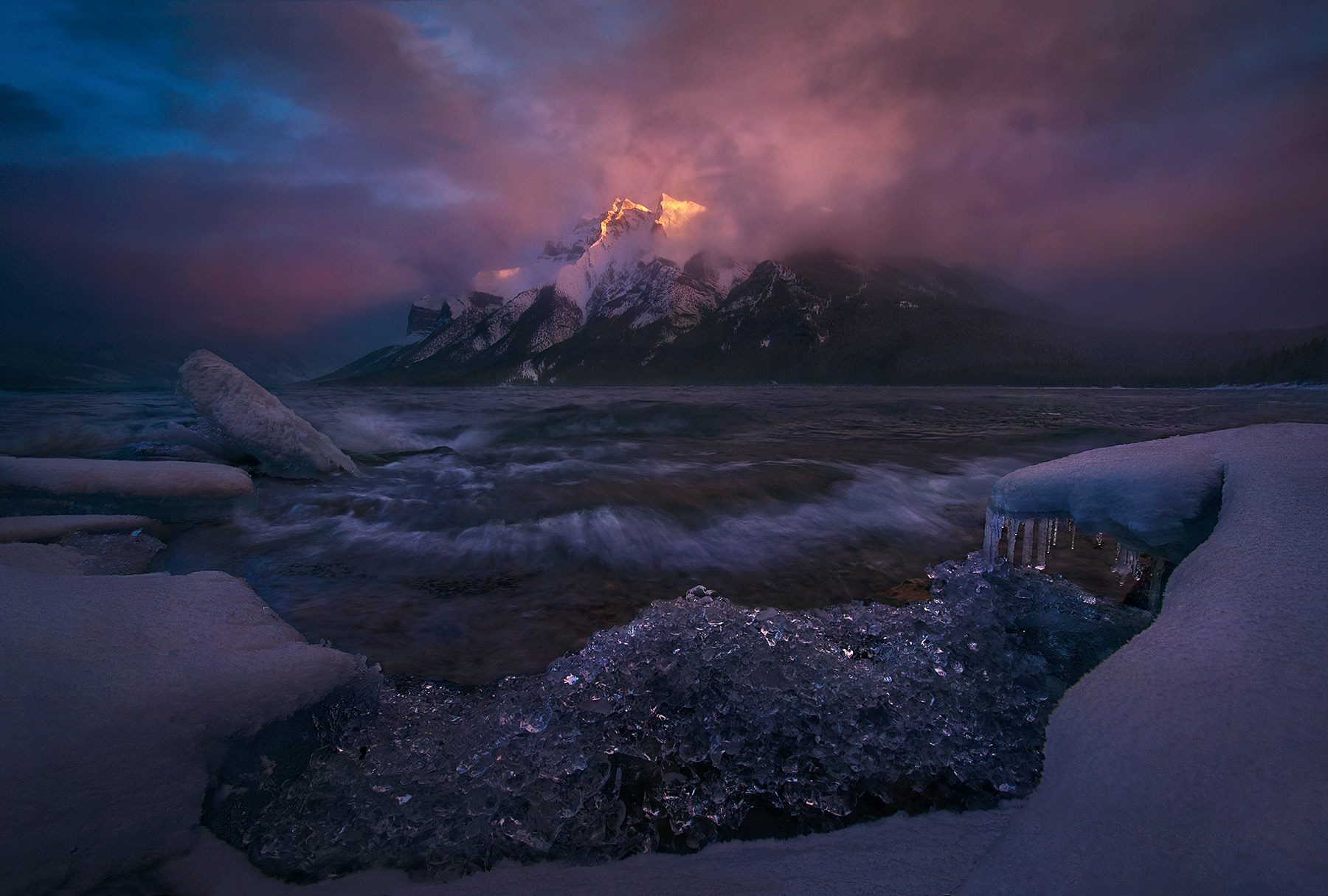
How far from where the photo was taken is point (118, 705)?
7.55ft

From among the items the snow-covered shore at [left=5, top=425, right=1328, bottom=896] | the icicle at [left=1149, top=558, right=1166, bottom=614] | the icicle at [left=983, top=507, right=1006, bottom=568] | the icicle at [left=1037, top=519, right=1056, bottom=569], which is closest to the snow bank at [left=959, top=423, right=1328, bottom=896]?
the snow-covered shore at [left=5, top=425, right=1328, bottom=896]

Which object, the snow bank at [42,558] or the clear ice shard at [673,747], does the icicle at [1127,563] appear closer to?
the clear ice shard at [673,747]

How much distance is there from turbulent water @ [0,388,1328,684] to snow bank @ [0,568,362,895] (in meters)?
1.43

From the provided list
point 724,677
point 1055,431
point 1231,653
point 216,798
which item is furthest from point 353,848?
point 1055,431

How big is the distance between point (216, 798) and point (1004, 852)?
3007mm

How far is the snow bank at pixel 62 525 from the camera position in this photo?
5.90m

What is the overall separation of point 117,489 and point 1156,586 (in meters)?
11.7

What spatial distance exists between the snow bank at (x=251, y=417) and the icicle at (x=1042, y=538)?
12115 millimetres

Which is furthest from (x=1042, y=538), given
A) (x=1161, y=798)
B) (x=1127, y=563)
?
(x=1161, y=798)

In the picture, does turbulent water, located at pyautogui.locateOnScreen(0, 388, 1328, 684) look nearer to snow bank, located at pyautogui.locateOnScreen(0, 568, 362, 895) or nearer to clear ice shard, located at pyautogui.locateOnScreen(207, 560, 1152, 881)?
clear ice shard, located at pyautogui.locateOnScreen(207, 560, 1152, 881)

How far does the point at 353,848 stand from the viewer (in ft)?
7.32

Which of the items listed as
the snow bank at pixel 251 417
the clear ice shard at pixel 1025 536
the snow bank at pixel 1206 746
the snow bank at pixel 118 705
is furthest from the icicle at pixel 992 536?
the snow bank at pixel 251 417

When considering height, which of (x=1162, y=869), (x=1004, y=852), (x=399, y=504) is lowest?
(x=399, y=504)

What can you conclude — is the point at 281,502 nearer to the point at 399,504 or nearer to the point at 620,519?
the point at 399,504
